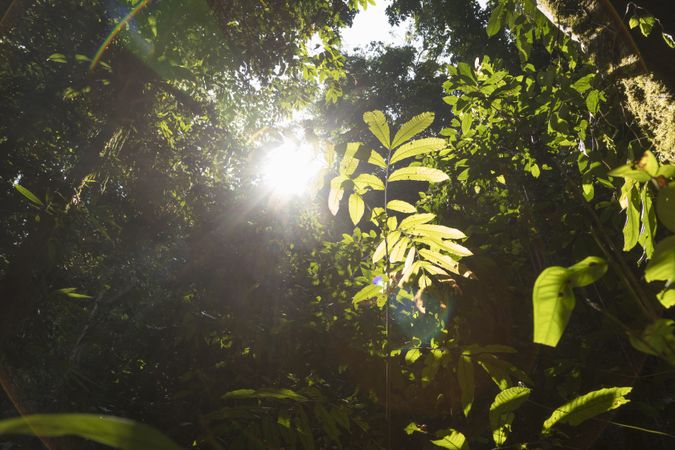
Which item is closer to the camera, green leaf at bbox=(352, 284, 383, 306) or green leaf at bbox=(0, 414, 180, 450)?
green leaf at bbox=(0, 414, 180, 450)

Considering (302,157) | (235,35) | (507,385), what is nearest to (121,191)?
(235,35)

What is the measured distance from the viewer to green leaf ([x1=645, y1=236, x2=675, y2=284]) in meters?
0.52

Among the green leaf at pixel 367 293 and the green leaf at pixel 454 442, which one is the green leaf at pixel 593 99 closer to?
the green leaf at pixel 367 293

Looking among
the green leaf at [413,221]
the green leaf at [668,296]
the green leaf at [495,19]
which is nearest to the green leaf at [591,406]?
the green leaf at [668,296]

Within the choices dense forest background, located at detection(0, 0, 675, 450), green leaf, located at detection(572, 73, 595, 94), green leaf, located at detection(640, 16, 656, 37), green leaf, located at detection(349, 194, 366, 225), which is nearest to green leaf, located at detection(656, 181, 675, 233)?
dense forest background, located at detection(0, 0, 675, 450)

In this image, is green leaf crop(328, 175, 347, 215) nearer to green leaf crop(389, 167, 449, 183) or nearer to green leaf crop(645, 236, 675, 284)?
green leaf crop(389, 167, 449, 183)

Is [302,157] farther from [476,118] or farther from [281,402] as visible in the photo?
[476,118]

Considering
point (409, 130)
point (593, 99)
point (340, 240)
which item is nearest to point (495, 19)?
point (593, 99)

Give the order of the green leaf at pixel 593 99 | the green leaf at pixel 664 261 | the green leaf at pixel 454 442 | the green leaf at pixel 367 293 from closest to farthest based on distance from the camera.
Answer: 1. the green leaf at pixel 664 261
2. the green leaf at pixel 454 442
3. the green leaf at pixel 367 293
4. the green leaf at pixel 593 99

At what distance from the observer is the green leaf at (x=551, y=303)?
53cm

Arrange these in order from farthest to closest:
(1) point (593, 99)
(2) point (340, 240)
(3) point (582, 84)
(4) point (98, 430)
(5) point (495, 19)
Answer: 1. (2) point (340, 240)
2. (5) point (495, 19)
3. (3) point (582, 84)
4. (1) point (593, 99)
5. (4) point (98, 430)

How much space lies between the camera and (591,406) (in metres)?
0.84

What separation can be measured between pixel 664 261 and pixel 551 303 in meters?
0.16

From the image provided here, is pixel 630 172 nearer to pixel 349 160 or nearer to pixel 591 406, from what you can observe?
pixel 591 406
